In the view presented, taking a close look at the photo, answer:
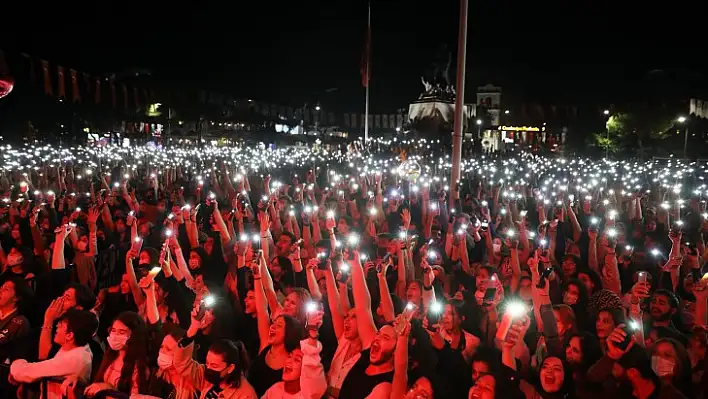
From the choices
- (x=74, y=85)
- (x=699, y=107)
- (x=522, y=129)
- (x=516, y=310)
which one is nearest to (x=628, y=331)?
(x=516, y=310)

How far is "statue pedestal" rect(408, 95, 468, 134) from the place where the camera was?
4619cm

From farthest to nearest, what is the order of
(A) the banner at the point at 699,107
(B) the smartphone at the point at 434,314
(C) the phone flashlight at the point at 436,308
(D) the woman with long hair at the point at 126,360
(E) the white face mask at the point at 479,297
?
(A) the banner at the point at 699,107
(E) the white face mask at the point at 479,297
(C) the phone flashlight at the point at 436,308
(B) the smartphone at the point at 434,314
(D) the woman with long hair at the point at 126,360

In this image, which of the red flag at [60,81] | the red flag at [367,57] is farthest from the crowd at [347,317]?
the red flag at [367,57]

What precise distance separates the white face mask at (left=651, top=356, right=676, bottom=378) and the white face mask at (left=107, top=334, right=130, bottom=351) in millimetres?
3744

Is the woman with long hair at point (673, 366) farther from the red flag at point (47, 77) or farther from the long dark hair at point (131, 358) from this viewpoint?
the red flag at point (47, 77)

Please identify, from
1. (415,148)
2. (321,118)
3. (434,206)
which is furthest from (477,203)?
(321,118)

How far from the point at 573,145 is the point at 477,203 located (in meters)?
42.1

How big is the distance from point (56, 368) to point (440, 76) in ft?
147

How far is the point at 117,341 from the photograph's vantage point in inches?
171

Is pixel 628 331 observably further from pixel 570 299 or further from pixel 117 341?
pixel 117 341

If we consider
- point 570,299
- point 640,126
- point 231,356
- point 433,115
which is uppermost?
point 433,115

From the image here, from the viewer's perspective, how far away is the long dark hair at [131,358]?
169 inches

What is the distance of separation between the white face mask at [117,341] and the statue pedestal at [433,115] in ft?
140

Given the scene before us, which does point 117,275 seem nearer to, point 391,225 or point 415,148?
point 391,225
